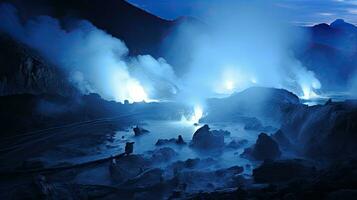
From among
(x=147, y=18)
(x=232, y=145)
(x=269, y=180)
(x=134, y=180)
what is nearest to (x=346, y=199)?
(x=269, y=180)

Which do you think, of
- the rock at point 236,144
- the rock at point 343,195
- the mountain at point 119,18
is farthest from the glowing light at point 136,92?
the rock at point 343,195

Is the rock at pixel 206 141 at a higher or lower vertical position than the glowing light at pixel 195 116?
lower

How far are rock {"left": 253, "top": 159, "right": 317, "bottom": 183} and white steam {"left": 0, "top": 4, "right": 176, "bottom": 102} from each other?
115ft

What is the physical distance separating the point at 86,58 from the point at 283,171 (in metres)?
46.4

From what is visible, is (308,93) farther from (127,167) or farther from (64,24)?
(127,167)

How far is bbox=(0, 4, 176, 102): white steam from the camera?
5084cm

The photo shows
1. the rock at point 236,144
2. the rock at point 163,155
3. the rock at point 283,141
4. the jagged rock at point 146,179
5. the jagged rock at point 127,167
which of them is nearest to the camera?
the jagged rock at point 146,179

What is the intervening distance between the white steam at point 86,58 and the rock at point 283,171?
3518 cm

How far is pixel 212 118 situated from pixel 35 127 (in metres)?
17.1

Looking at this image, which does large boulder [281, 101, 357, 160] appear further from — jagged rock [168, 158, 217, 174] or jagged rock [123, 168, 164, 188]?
jagged rock [123, 168, 164, 188]

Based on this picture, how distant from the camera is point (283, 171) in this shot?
16.8 meters

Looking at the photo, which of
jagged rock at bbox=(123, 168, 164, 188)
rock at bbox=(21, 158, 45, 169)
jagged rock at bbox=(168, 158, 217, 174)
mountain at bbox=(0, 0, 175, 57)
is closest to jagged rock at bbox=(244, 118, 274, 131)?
jagged rock at bbox=(168, 158, 217, 174)

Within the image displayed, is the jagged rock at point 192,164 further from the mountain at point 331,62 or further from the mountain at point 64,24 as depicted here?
the mountain at point 331,62

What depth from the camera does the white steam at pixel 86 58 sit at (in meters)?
50.8
